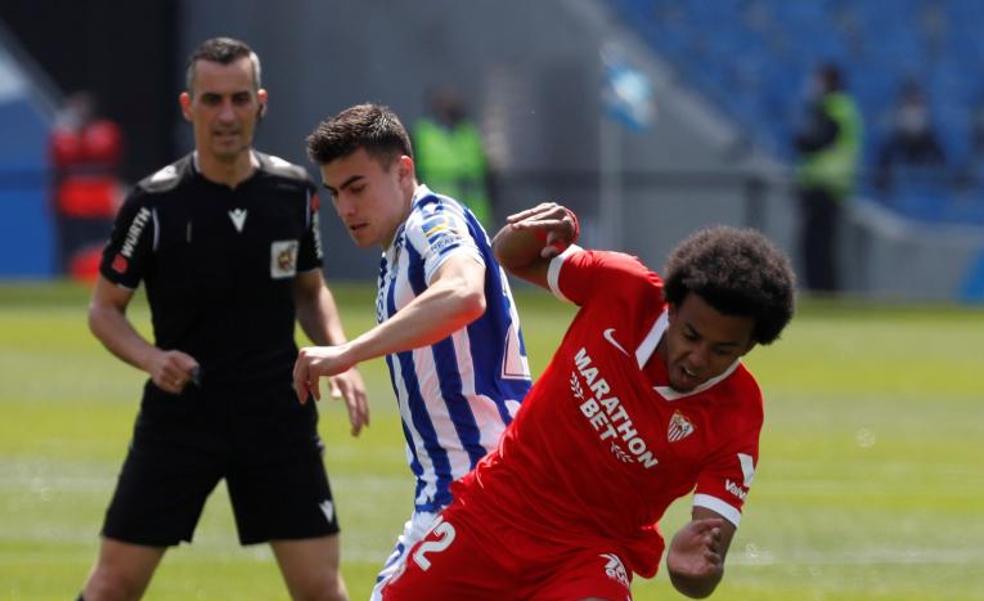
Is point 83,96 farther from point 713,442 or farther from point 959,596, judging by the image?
point 713,442

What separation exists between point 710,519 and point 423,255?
3.78ft

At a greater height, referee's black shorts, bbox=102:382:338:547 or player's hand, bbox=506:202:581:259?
player's hand, bbox=506:202:581:259

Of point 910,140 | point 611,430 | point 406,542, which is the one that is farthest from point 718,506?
point 910,140

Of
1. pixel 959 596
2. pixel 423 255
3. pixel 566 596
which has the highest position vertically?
pixel 423 255

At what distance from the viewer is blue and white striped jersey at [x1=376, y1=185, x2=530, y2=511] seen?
602cm

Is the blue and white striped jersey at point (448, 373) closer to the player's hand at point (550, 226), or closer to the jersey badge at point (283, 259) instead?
the player's hand at point (550, 226)

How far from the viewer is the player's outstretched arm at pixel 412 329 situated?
5434 mm

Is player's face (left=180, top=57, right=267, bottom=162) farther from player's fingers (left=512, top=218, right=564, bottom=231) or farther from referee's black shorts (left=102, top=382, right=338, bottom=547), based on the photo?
player's fingers (left=512, top=218, right=564, bottom=231)

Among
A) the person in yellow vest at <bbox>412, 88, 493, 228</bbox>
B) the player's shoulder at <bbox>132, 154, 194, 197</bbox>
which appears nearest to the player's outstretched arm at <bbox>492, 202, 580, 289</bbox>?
the player's shoulder at <bbox>132, 154, 194, 197</bbox>

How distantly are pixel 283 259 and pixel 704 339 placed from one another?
2.60 meters

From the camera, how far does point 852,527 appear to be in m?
11.3

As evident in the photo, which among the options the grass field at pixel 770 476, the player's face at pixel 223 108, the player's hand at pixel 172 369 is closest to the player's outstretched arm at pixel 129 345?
the player's hand at pixel 172 369

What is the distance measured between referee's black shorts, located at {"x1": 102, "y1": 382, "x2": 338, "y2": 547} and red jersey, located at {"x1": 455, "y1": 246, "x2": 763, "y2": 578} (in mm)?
1840

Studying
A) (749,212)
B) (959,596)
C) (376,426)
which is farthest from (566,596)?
(749,212)
